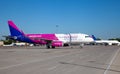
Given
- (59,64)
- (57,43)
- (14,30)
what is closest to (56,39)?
(57,43)

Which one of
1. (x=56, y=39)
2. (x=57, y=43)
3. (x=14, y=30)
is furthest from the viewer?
(x=14, y=30)

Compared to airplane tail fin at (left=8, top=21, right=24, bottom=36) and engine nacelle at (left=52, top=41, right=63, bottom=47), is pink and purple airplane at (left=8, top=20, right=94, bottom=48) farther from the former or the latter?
airplane tail fin at (left=8, top=21, right=24, bottom=36)

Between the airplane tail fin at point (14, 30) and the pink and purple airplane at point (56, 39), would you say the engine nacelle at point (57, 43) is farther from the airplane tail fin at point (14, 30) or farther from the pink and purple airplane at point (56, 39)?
the airplane tail fin at point (14, 30)

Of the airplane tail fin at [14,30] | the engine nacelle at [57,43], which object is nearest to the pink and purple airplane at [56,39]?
the engine nacelle at [57,43]

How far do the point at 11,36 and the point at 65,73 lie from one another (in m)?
54.9

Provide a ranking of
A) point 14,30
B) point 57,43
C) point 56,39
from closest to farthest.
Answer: point 57,43 < point 56,39 < point 14,30

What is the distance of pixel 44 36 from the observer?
62750mm

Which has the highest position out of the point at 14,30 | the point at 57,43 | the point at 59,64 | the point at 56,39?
the point at 14,30

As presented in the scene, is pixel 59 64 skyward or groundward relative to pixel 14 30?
groundward

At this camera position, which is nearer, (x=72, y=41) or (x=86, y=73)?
(x=86, y=73)

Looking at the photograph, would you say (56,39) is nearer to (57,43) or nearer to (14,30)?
(57,43)

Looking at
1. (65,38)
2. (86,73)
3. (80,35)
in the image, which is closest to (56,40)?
(65,38)

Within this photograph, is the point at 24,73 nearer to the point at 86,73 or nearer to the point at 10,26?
the point at 86,73

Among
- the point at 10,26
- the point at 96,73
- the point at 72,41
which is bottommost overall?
the point at 96,73
